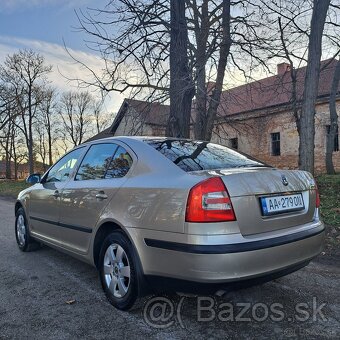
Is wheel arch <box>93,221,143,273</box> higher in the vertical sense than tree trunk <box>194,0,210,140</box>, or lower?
lower

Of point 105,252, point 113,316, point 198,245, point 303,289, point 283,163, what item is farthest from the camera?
point 283,163

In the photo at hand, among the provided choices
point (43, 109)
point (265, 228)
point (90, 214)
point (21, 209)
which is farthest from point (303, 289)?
point (43, 109)

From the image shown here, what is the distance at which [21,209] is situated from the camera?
5.48 metres

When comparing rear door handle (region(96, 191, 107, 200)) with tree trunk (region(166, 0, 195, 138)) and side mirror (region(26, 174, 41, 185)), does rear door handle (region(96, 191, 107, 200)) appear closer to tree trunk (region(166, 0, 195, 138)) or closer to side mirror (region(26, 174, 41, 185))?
side mirror (region(26, 174, 41, 185))

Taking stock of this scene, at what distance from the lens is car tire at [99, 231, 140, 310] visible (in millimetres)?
2992

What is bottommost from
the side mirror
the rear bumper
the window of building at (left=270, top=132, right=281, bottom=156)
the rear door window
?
the rear bumper

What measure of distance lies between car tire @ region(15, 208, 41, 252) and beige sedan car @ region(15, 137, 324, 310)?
5.08 ft

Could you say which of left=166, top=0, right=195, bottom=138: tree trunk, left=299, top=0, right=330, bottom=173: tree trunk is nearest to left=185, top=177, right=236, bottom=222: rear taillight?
left=166, top=0, right=195, bottom=138: tree trunk

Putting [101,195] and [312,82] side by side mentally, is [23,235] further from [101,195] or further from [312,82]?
[312,82]

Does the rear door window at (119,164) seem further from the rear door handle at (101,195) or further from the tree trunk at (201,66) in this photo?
the tree trunk at (201,66)

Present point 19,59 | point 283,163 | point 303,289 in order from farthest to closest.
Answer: point 19,59, point 283,163, point 303,289

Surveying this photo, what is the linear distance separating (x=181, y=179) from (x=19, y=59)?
1333 inches

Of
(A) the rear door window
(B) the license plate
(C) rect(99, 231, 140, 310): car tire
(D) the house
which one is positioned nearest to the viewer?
(B) the license plate

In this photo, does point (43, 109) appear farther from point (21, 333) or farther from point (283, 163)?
point (21, 333)
